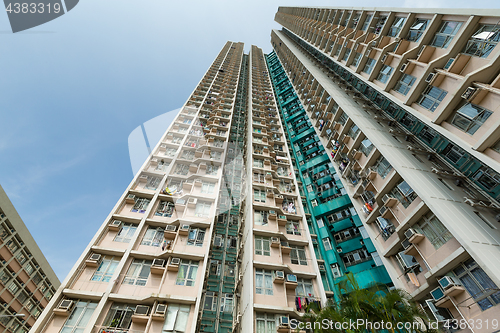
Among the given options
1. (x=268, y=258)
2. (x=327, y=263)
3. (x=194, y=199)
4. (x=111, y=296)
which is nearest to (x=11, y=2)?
(x=194, y=199)

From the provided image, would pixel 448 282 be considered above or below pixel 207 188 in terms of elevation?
below

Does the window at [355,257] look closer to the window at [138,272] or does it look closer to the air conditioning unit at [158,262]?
the air conditioning unit at [158,262]

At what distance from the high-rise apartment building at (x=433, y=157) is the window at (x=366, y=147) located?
4.1 inches

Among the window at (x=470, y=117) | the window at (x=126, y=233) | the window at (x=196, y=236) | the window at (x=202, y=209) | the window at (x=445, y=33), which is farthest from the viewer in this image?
the window at (x=202, y=209)

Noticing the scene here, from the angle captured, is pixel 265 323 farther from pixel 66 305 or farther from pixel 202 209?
pixel 66 305

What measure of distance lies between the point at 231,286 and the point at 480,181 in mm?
18533

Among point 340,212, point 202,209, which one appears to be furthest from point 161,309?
point 340,212

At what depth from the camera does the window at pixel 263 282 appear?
14469mm

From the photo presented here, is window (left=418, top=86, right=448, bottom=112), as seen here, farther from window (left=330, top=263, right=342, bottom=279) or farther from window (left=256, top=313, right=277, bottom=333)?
window (left=256, top=313, right=277, bottom=333)

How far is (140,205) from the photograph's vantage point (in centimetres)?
1834

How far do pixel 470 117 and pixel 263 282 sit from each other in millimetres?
16106

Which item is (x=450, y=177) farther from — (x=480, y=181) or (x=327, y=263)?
(x=327, y=263)

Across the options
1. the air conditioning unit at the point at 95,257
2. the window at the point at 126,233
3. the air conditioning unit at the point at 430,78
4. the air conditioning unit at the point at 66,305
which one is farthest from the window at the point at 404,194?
the air conditioning unit at the point at 66,305

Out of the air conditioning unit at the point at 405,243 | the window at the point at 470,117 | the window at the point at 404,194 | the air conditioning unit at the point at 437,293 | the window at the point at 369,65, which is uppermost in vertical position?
the window at the point at 369,65
